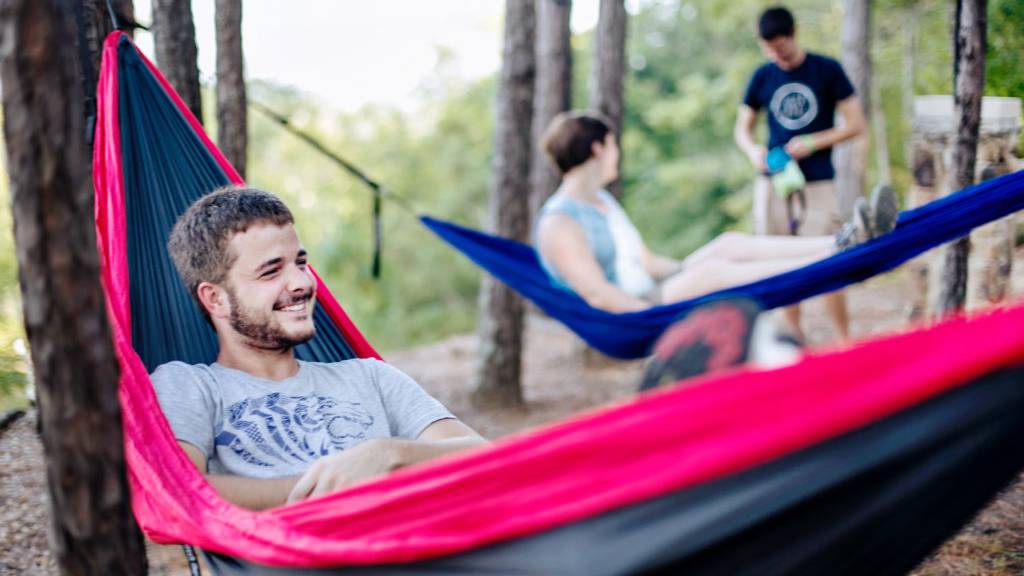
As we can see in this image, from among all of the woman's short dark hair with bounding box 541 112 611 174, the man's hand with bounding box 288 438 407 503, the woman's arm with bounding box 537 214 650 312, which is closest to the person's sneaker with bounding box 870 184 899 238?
the woman's arm with bounding box 537 214 650 312

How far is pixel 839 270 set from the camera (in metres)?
2.67

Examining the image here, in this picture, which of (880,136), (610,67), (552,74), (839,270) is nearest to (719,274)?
(839,270)

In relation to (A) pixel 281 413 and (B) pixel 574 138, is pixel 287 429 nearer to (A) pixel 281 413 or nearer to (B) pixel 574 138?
(A) pixel 281 413

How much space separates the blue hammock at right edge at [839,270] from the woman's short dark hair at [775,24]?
104 centimetres

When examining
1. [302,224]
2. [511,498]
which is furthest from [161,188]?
[302,224]

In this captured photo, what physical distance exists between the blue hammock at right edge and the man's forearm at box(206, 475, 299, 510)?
1.33 metres

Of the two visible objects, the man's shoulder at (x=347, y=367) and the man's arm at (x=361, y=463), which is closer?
the man's arm at (x=361, y=463)

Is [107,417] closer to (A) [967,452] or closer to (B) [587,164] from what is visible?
(A) [967,452]

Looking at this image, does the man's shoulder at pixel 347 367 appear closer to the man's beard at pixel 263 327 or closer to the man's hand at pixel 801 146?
the man's beard at pixel 263 327

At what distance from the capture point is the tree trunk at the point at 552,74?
500 cm

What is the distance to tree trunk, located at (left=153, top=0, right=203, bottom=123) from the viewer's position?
105 inches

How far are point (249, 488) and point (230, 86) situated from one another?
205cm

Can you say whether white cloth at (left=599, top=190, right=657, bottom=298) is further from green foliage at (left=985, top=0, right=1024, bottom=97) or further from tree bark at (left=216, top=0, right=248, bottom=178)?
green foliage at (left=985, top=0, right=1024, bottom=97)

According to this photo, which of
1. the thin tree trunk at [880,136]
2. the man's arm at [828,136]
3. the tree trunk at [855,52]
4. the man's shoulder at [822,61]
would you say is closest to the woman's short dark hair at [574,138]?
the man's arm at [828,136]
